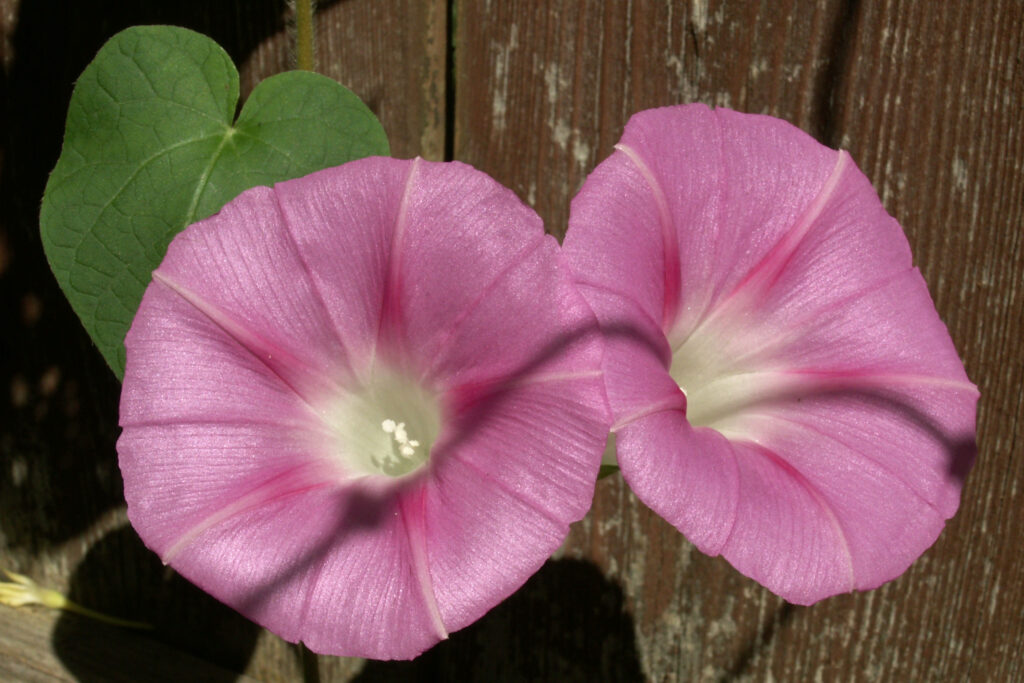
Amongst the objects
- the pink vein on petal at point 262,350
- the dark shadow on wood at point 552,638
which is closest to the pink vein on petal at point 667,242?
the pink vein on petal at point 262,350

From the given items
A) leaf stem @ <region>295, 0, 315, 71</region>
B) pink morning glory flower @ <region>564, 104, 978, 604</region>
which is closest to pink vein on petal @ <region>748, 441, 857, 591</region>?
pink morning glory flower @ <region>564, 104, 978, 604</region>

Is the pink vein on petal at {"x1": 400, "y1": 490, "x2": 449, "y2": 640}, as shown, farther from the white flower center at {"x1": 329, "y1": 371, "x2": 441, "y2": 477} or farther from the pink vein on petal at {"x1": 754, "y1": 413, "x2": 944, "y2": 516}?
the pink vein on petal at {"x1": 754, "y1": 413, "x2": 944, "y2": 516}

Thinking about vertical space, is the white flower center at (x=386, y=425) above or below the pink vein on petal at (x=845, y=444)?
below

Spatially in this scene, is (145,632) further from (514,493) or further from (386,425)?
(514,493)

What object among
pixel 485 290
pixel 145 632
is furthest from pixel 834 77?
pixel 145 632

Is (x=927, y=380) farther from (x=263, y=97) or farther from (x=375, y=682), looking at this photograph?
(x=375, y=682)

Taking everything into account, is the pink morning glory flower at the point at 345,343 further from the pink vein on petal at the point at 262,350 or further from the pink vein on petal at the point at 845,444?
the pink vein on petal at the point at 845,444
